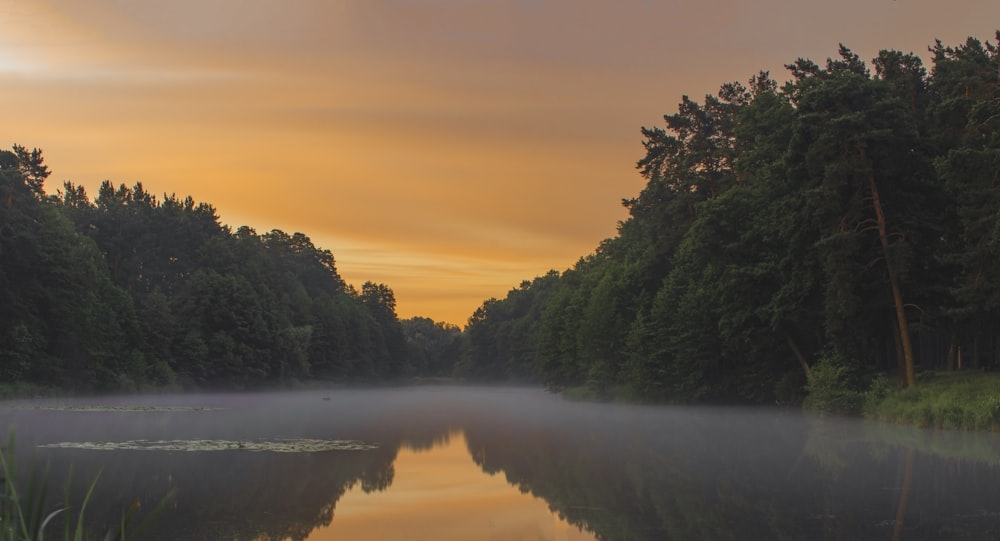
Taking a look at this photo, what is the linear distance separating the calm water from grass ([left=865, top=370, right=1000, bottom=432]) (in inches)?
52.3

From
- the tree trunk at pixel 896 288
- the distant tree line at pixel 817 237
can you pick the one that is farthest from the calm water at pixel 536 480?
the distant tree line at pixel 817 237

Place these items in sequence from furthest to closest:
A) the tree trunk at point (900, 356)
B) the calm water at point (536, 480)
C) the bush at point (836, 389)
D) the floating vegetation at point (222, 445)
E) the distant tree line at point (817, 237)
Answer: the bush at point (836, 389)
the tree trunk at point (900, 356)
the distant tree line at point (817, 237)
the floating vegetation at point (222, 445)
the calm water at point (536, 480)

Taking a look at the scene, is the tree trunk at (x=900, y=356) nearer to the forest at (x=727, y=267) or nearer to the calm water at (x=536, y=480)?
the forest at (x=727, y=267)

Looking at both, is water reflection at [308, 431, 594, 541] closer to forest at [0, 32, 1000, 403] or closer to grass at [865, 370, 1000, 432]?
grass at [865, 370, 1000, 432]

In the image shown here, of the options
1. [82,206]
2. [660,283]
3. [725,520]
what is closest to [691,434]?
[725,520]

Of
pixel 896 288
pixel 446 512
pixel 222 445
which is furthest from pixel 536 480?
pixel 896 288

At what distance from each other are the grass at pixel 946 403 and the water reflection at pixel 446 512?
18166mm

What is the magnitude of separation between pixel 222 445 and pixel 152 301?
61.2 m

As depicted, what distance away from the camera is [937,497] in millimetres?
16922

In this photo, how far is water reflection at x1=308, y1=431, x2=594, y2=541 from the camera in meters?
14.2

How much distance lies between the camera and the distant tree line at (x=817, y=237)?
1500 inches

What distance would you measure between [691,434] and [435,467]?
1366 cm

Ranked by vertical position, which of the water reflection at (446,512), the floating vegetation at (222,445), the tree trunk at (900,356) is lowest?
the floating vegetation at (222,445)

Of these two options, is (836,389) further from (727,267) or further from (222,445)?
(222,445)
